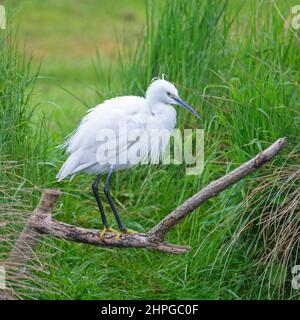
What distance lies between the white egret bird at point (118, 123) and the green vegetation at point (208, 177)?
0.24 metres

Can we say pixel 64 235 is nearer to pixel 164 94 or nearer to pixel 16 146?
pixel 16 146

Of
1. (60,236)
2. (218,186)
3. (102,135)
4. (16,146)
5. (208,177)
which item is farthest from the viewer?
(208,177)

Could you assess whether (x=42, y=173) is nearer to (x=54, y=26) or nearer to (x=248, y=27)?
(x=248, y=27)

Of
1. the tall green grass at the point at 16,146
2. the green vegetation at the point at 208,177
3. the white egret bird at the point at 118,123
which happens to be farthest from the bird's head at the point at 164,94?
the tall green grass at the point at 16,146

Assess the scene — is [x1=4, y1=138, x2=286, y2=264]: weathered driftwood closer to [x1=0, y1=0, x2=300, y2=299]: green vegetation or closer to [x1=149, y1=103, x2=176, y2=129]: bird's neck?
[x1=0, y1=0, x2=300, y2=299]: green vegetation

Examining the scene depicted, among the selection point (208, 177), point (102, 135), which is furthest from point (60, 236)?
point (208, 177)

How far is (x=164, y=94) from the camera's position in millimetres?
3840

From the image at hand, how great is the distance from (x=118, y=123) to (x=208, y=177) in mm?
684

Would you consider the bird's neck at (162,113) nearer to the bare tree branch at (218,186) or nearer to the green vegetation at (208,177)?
the green vegetation at (208,177)

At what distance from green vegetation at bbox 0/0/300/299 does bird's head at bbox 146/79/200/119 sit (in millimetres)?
342

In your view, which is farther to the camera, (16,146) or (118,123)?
(16,146)

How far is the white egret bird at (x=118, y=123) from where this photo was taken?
3.82 m

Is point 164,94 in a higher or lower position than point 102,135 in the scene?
higher

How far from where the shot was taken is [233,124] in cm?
414
